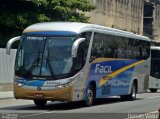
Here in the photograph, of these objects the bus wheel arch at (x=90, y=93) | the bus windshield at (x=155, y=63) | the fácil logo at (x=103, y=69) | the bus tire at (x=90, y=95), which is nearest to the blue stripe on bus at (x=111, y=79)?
the fácil logo at (x=103, y=69)

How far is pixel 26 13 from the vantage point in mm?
36875

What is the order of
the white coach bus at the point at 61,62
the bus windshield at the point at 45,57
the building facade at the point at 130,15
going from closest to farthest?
the white coach bus at the point at 61,62, the bus windshield at the point at 45,57, the building facade at the point at 130,15

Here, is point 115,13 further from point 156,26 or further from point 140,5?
point 156,26

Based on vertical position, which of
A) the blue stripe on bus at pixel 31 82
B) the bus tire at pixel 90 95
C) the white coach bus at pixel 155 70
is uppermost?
the blue stripe on bus at pixel 31 82

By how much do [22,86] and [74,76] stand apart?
2008 millimetres

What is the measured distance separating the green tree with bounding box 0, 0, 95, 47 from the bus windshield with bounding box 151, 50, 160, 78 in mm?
7424

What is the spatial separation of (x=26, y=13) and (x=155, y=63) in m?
12.4

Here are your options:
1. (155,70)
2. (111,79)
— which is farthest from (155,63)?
(111,79)

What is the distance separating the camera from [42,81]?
2169 cm

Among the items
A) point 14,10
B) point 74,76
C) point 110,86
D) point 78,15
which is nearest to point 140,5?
point 78,15

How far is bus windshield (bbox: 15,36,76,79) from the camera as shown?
71.7ft

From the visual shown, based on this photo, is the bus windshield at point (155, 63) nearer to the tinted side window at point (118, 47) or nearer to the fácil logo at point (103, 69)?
the tinted side window at point (118, 47)

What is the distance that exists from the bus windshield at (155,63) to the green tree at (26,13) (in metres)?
7.42

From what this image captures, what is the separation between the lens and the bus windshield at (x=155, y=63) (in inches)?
1740
